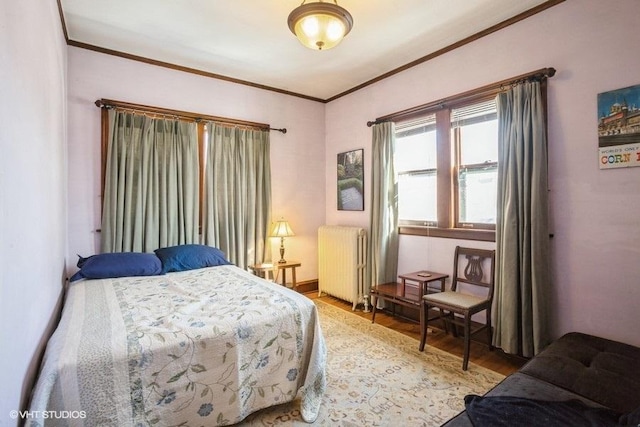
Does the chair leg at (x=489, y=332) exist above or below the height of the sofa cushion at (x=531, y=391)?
below

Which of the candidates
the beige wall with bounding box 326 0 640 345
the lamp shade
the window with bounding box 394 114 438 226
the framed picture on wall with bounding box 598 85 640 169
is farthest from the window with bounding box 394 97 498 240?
the lamp shade

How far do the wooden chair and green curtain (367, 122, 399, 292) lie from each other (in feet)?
2.61

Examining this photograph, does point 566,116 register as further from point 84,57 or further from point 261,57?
point 84,57

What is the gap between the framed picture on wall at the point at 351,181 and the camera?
4.16m

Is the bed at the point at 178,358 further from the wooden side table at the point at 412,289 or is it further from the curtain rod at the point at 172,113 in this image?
the curtain rod at the point at 172,113

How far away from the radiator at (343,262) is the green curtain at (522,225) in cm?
159

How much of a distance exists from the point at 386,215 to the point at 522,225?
1.44 m

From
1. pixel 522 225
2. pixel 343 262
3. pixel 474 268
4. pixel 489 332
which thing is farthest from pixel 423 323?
pixel 343 262

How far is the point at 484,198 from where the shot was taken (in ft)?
9.58

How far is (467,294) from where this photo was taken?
281cm

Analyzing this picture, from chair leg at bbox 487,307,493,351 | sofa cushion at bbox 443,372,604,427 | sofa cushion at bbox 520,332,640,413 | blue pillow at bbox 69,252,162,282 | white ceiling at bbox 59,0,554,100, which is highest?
white ceiling at bbox 59,0,554,100

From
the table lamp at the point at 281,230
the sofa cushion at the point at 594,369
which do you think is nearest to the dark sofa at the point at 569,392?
the sofa cushion at the point at 594,369

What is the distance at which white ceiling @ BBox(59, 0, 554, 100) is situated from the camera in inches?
98.2

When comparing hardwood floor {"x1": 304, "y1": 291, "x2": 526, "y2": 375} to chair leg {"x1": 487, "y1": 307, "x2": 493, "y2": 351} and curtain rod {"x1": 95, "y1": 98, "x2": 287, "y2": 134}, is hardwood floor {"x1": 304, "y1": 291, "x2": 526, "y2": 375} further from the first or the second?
curtain rod {"x1": 95, "y1": 98, "x2": 287, "y2": 134}
